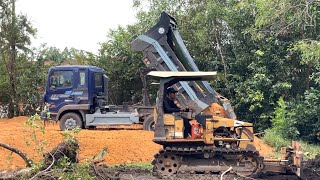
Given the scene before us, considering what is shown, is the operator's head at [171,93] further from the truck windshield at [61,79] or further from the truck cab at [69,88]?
the truck windshield at [61,79]

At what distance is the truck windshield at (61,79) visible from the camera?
63.2 feet

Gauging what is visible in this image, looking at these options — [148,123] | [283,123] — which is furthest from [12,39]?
[283,123]

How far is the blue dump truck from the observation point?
63.0ft

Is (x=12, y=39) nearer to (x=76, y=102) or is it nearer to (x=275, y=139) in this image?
(x=76, y=102)

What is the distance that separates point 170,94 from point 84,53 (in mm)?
15675

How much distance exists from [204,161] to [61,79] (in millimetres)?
9601


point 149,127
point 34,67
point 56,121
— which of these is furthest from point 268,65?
point 34,67

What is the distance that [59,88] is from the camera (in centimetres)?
1933

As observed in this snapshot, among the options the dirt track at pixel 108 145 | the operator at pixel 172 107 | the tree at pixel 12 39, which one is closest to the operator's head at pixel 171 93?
the operator at pixel 172 107

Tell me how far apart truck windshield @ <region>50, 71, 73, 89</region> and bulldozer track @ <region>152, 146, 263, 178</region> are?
901 centimetres

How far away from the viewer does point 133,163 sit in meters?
13.7

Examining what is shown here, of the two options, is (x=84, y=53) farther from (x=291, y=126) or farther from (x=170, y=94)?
(x=170, y=94)

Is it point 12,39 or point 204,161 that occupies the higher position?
point 12,39

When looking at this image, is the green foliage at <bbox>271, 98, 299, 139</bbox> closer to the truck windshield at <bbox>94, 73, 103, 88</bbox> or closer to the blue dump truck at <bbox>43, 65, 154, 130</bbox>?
the blue dump truck at <bbox>43, 65, 154, 130</bbox>
